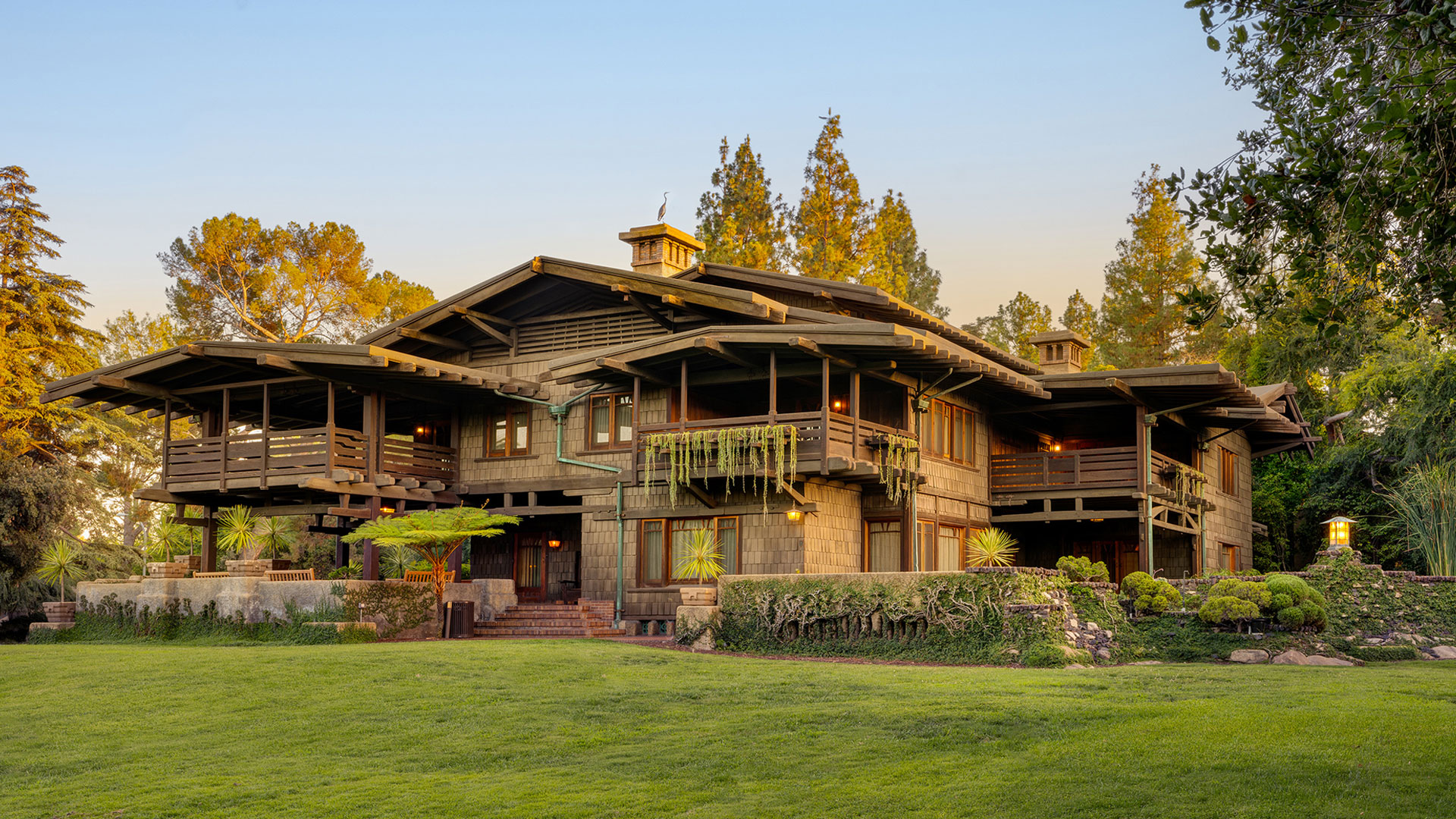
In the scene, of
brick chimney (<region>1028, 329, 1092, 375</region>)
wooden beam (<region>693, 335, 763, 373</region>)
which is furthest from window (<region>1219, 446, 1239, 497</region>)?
wooden beam (<region>693, 335, 763, 373</region>)

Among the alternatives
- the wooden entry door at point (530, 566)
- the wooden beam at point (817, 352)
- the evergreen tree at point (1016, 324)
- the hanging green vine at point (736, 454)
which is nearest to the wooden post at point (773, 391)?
the hanging green vine at point (736, 454)

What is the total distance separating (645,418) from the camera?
79.5ft

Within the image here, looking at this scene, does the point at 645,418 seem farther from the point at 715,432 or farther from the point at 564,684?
the point at 564,684

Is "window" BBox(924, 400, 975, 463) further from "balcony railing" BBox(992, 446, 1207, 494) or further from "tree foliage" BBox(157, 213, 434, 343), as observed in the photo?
"tree foliage" BBox(157, 213, 434, 343)

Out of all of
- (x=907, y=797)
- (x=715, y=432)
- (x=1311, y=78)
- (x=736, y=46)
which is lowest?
(x=907, y=797)

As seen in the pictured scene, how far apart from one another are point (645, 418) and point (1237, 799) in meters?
17.0

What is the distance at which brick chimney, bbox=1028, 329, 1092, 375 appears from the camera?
30562mm

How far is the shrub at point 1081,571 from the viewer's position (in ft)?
61.0

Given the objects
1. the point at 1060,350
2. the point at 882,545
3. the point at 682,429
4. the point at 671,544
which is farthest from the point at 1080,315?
the point at 682,429

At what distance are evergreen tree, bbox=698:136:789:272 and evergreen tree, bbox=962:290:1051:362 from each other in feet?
43.2

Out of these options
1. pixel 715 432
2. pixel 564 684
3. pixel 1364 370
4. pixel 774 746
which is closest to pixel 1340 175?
pixel 774 746

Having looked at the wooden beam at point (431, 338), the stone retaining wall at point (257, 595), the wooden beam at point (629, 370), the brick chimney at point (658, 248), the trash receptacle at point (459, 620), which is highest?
the brick chimney at point (658, 248)

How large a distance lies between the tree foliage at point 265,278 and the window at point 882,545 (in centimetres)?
2676

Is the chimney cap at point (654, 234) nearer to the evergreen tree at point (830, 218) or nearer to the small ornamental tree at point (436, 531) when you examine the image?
the small ornamental tree at point (436, 531)
